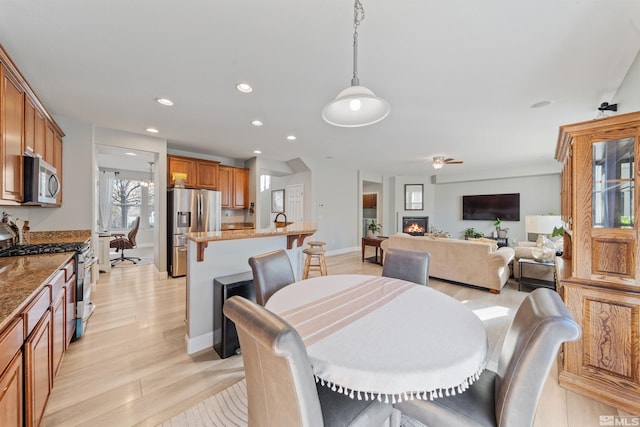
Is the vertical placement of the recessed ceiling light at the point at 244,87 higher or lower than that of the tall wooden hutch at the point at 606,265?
higher

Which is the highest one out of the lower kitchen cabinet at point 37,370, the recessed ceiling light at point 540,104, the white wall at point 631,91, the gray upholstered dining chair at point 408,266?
the recessed ceiling light at point 540,104

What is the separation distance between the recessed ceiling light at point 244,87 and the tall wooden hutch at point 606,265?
2.66m

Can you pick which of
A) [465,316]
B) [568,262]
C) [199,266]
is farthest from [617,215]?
[199,266]

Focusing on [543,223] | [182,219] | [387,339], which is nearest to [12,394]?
[387,339]

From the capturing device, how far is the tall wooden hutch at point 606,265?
1.56 meters

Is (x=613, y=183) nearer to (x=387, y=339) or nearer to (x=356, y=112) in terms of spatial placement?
(x=356, y=112)

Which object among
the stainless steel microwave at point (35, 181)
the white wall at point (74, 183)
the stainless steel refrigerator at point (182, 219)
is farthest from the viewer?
the stainless steel refrigerator at point (182, 219)

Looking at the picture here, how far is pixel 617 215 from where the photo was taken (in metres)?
1.63

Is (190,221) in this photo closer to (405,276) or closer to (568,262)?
(405,276)

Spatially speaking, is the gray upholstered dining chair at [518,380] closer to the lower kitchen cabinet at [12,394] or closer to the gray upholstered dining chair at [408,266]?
the gray upholstered dining chair at [408,266]

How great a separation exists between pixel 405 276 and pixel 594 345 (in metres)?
1.27

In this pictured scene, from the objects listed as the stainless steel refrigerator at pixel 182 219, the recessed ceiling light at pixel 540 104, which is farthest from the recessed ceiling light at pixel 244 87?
the recessed ceiling light at pixel 540 104

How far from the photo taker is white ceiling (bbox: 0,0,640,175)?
1.52m

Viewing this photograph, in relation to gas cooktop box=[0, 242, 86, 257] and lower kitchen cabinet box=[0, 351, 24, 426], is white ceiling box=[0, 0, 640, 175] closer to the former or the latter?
gas cooktop box=[0, 242, 86, 257]
